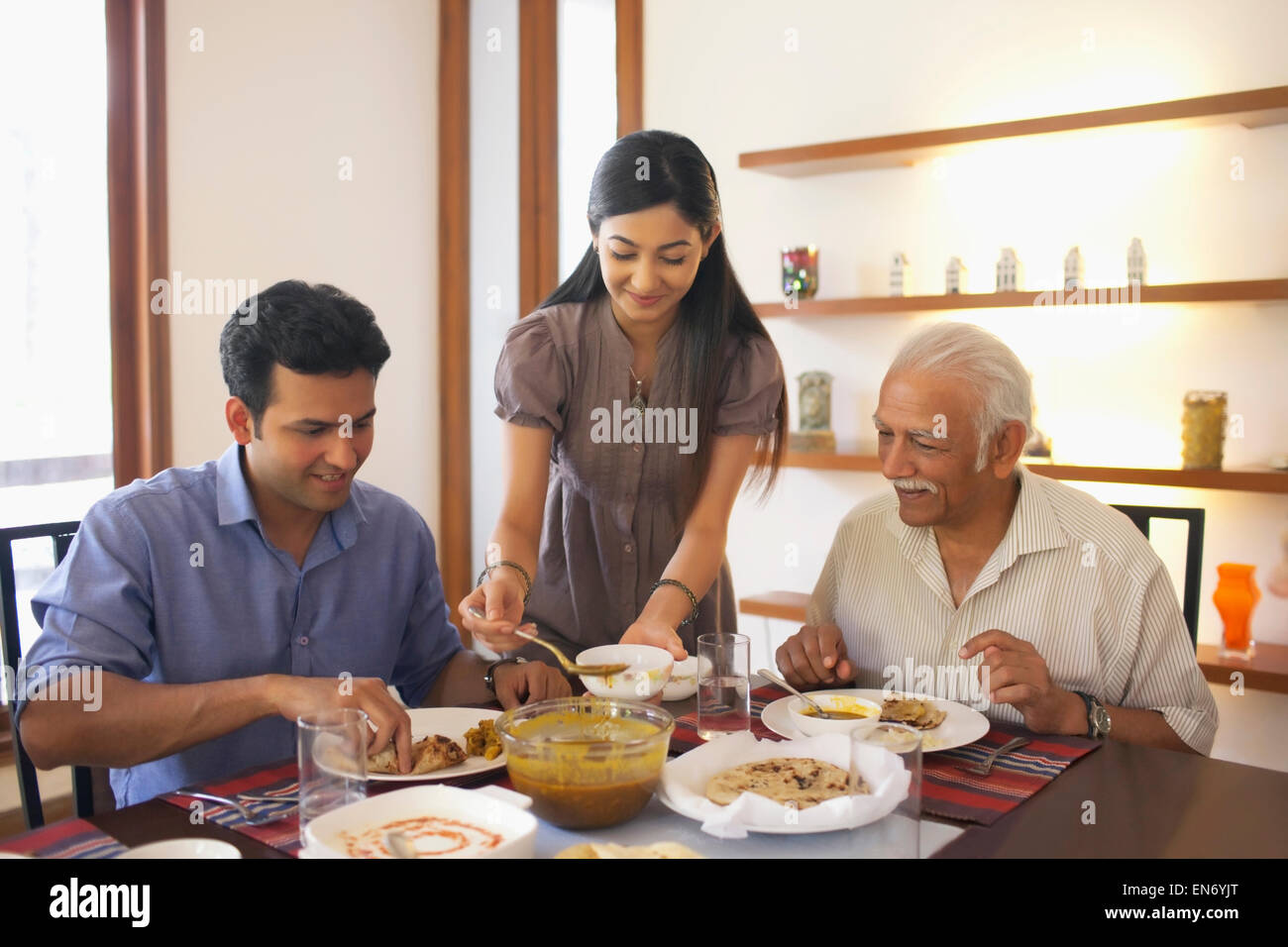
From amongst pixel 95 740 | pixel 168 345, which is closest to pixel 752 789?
pixel 95 740

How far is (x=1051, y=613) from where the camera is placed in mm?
1980

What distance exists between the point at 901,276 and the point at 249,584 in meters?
2.63

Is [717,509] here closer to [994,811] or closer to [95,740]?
[994,811]

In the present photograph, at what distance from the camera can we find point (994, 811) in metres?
1.37

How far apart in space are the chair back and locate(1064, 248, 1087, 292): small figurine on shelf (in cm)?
287

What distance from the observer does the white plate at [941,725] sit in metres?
1.58

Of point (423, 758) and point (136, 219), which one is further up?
point (136, 219)

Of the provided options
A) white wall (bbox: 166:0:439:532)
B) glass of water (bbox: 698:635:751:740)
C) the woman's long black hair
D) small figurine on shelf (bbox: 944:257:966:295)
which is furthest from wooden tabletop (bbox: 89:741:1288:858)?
white wall (bbox: 166:0:439:532)

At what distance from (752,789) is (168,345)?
2964 millimetres

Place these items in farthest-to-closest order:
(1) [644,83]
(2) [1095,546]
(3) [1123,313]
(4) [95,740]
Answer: (1) [644,83], (3) [1123,313], (2) [1095,546], (4) [95,740]

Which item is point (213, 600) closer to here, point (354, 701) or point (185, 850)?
point (354, 701)

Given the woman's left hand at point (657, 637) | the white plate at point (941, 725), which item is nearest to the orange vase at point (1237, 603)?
the white plate at point (941, 725)

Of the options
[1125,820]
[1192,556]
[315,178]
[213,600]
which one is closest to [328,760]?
[213,600]

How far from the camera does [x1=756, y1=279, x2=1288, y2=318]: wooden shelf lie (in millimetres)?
3125
